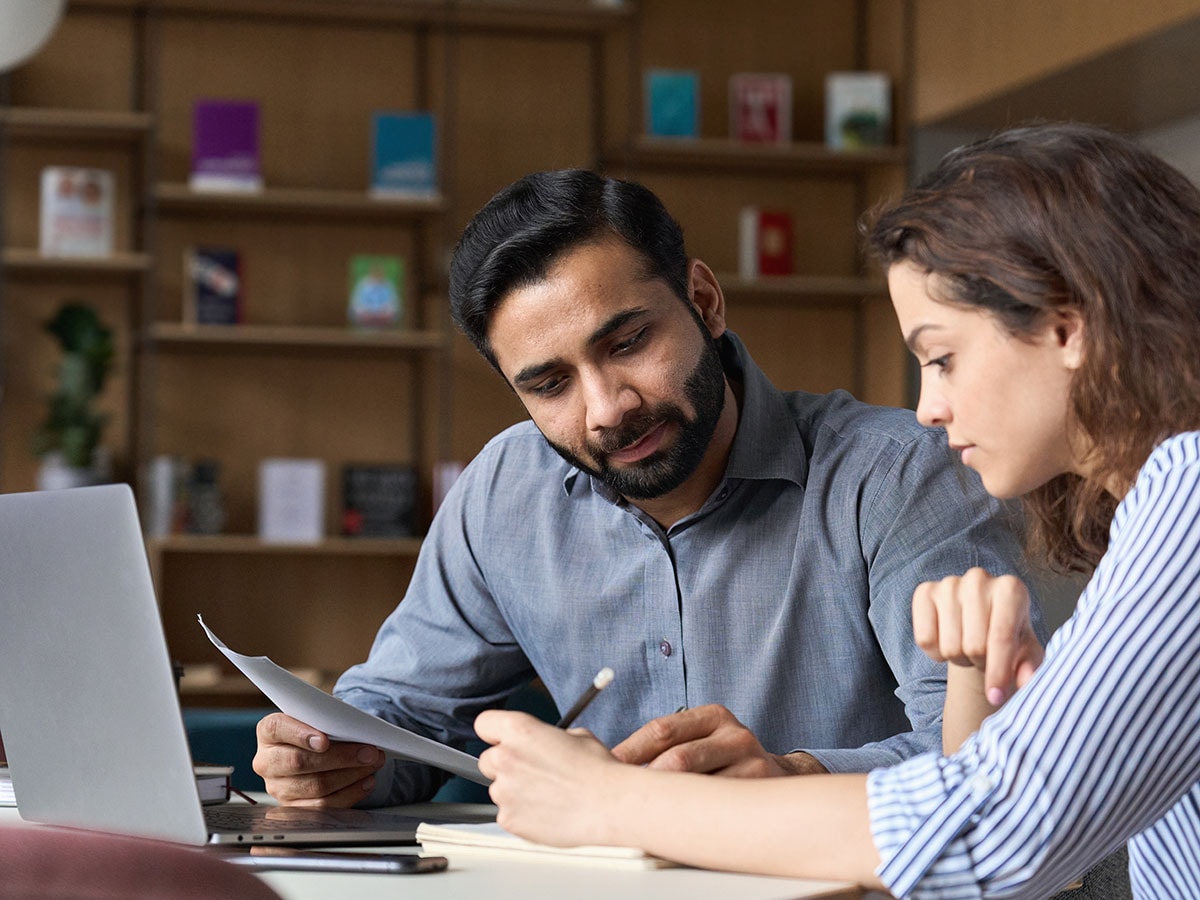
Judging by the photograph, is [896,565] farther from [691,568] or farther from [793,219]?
[793,219]

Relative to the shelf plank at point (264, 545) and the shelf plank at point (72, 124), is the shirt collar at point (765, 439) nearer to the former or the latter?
the shelf plank at point (264, 545)

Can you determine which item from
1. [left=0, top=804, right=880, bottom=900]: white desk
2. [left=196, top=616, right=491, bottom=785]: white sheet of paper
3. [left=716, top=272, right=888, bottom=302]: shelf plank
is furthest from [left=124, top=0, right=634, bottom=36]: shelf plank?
[left=0, top=804, right=880, bottom=900]: white desk

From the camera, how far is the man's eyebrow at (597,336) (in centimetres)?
161

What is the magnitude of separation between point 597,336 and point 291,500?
3260mm

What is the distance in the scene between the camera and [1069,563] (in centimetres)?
133

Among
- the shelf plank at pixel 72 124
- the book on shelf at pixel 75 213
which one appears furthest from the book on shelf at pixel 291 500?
the shelf plank at pixel 72 124

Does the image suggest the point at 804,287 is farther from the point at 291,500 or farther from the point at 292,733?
the point at 292,733

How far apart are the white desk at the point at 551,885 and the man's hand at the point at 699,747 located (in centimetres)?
13

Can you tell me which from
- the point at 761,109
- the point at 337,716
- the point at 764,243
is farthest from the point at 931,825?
the point at 761,109

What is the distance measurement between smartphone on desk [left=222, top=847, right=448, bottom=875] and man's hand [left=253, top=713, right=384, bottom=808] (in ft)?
1.14

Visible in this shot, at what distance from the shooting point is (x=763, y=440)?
1.69 metres

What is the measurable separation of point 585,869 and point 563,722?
0.58 ft

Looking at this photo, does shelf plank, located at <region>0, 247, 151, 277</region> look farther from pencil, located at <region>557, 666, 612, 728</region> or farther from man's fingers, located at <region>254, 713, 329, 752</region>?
pencil, located at <region>557, 666, 612, 728</region>

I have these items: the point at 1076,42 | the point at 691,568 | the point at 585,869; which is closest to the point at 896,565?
the point at 691,568
